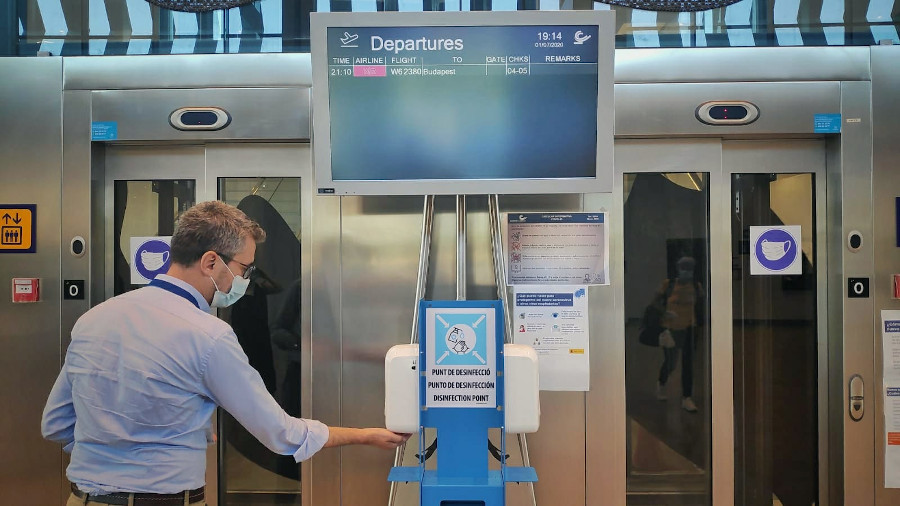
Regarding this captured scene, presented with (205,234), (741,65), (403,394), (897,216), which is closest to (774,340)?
(897,216)

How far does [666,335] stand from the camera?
307 centimetres

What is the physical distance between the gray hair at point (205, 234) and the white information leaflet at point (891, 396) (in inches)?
107

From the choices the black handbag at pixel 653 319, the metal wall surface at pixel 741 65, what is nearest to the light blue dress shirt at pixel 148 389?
the black handbag at pixel 653 319

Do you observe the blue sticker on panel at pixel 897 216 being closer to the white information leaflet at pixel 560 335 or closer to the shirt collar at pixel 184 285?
the white information leaflet at pixel 560 335

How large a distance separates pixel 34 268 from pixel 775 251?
10.9 feet

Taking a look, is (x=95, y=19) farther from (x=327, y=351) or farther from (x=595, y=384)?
(x=595, y=384)

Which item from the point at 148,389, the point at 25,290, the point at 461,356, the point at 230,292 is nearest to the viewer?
the point at 148,389

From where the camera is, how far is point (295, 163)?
3.09 metres

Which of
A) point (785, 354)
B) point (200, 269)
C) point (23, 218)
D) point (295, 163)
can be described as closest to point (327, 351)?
point (295, 163)

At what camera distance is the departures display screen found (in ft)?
8.14

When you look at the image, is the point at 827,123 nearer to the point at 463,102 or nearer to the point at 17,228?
the point at 463,102

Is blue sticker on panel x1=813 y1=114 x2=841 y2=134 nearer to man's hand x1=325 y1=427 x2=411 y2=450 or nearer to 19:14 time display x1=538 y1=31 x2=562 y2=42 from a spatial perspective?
19:14 time display x1=538 y1=31 x2=562 y2=42

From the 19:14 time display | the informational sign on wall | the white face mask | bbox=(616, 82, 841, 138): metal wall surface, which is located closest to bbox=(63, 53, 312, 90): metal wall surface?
the 19:14 time display

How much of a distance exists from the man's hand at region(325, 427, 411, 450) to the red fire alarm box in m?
1.87
